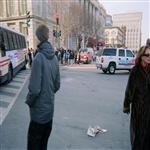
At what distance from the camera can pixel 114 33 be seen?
146250mm

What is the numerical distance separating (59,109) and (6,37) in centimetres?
721

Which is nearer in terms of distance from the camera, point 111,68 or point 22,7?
point 111,68

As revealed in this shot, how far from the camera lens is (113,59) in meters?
20.7

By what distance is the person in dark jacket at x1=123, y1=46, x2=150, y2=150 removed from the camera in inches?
143

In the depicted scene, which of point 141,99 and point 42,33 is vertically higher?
point 42,33

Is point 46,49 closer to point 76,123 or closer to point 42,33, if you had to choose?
point 42,33

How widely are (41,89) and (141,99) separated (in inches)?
49.4

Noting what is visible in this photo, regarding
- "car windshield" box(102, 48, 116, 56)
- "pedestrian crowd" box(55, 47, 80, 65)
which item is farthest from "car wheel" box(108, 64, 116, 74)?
"pedestrian crowd" box(55, 47, 80, 65)

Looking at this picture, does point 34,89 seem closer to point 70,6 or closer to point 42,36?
point 42,36

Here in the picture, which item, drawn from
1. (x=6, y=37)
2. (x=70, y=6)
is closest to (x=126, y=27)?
(x=70, y=6)

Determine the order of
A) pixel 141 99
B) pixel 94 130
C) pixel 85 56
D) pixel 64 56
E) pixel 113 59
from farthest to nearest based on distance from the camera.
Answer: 1. pixel 85 56
2. pixel 64 56
3. pixel 113 59
4. pixel 94 130
5. pixel 141 99

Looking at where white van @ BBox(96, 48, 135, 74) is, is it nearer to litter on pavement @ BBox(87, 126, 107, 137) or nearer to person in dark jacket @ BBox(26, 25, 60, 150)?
litter on pavement @ BBox(87, 126, 107, 137)

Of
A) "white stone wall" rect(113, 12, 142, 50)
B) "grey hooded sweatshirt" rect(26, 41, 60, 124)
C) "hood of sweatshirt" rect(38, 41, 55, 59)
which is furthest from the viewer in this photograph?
"white stone wall" rect(113, 12, 142, 50)

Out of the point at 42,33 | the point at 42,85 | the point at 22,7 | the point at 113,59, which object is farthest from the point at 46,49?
the point at 22,7
